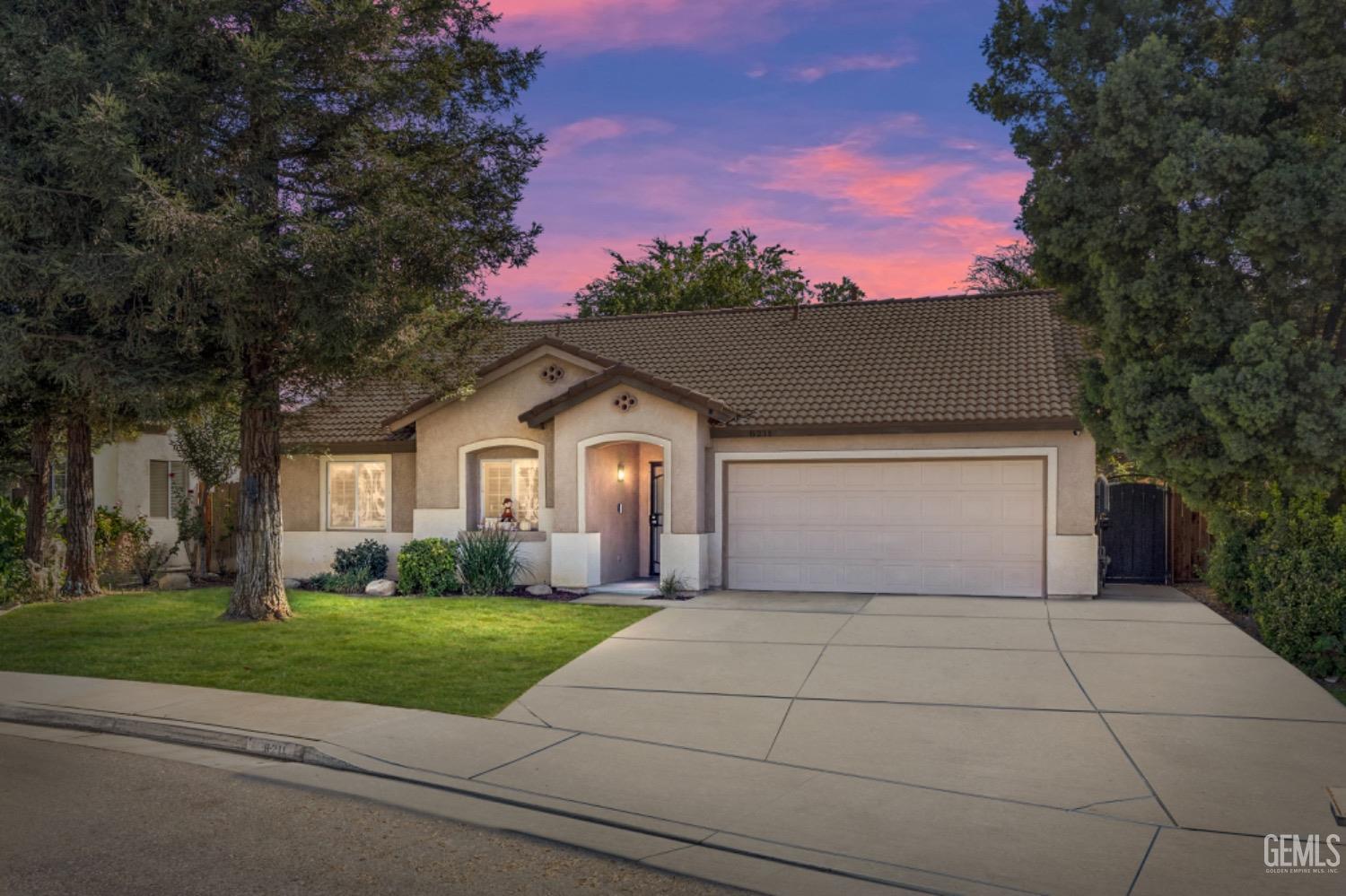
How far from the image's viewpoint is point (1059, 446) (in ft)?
58.9

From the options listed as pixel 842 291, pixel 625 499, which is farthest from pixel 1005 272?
pixel 625 499

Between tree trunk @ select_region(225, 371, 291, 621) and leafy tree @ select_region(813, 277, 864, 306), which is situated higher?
leafy tree @ select_region(813, 277, 864, 306)

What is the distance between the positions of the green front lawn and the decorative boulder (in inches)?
110

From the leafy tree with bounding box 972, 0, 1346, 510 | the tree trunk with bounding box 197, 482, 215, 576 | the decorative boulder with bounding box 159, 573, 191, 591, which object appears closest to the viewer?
the leafy tree with bounding box 972, 0, 1346, 510

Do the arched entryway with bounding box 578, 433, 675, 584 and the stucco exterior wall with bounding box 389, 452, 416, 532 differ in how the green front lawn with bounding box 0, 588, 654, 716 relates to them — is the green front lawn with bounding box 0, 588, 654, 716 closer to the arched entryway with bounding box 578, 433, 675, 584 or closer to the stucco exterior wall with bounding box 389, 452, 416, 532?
the arched entryway with bounding box 578, 433, 675, 584

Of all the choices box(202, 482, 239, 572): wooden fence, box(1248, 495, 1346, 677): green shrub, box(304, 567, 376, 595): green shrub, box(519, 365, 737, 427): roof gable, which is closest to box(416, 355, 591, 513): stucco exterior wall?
box(519, 365, 737, 427): roof gable

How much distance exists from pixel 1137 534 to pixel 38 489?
20238 mm

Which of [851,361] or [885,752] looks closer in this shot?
[885,752]

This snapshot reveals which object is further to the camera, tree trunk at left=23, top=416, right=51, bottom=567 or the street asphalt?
tree trunk at left=23, top=416, right=51, bottom=567

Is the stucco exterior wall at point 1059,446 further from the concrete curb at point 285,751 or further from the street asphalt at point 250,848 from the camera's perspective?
the street asphalt at point 250,848

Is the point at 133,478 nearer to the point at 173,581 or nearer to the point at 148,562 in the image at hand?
the point at 148,562

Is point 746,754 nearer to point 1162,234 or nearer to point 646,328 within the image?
point 1162,234

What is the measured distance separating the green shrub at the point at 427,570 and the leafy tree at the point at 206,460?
497cm

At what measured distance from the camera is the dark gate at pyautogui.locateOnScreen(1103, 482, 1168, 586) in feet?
68.2
